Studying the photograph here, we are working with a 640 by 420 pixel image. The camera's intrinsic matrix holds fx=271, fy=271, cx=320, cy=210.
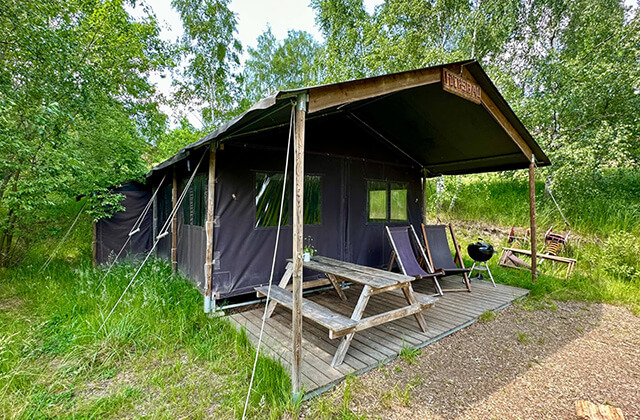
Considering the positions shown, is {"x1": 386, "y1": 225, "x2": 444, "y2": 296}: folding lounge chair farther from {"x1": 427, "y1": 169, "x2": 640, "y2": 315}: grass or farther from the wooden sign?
the wooden sign

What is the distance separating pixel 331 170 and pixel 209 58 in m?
9.32

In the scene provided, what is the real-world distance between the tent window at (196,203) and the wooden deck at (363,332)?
149 centimetres

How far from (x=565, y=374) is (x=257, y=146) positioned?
3892 mm

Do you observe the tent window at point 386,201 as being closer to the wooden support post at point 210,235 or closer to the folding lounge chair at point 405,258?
the folding lounge chair at point 405,258

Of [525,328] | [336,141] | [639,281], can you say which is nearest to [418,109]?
[336,141]

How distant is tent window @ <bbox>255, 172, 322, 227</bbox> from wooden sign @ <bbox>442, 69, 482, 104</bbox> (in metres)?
2.09

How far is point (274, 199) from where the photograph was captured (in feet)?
12.5

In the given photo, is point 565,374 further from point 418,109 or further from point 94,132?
point 94,132

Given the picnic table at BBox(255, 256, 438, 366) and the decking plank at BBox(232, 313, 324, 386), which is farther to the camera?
the picnic table at BBox(255, 256, 438, 366)

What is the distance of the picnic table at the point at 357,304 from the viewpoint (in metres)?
2.27

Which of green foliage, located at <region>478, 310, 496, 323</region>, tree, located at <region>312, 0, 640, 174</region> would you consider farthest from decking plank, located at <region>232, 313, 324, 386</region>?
tree, located at <region>312, 0, 640, 174</region>

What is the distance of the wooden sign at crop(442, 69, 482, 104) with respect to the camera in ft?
9.21

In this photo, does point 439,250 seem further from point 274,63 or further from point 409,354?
point 274,63

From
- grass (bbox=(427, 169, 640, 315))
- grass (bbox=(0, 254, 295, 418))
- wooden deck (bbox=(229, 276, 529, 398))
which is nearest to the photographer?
grass (bbox=(0, 254, 295, 418))
